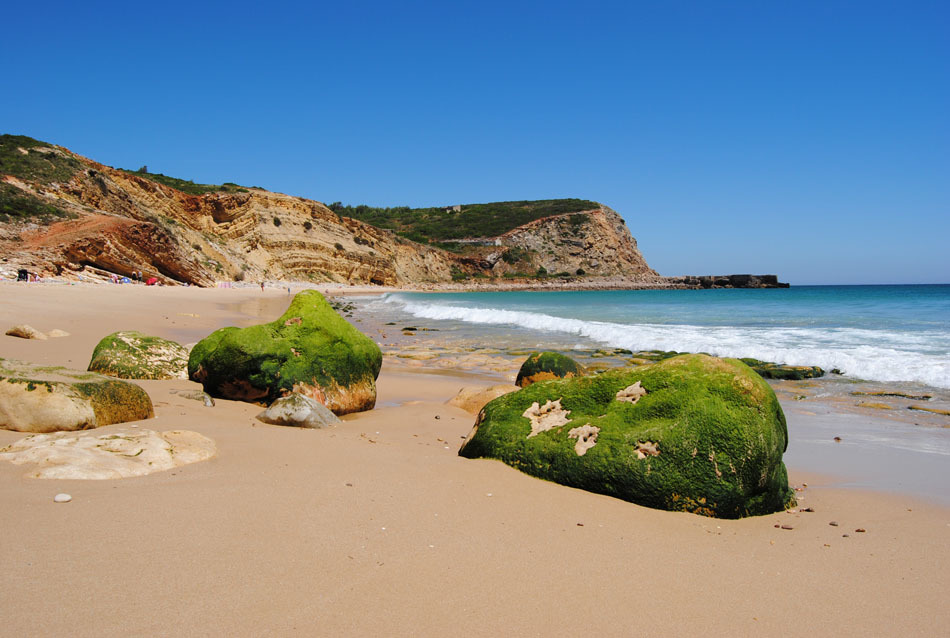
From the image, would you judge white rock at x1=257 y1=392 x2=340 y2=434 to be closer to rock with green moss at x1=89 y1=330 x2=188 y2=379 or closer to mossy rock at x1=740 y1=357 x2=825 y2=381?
rock with green moss at x1=89 y1=330 x2=188 y2=379

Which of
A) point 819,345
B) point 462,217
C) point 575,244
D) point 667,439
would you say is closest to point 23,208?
point 819,345

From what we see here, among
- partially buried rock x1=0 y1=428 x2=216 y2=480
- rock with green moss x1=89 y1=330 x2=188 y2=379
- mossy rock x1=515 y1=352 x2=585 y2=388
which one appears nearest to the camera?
partially buried rock x1=0 y1=428 x2=216 y2=480

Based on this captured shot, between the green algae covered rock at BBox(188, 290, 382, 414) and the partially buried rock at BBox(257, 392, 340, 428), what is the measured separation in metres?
0.71

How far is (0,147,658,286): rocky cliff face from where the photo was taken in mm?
27781

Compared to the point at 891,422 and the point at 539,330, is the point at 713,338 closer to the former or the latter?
the point at 539,330

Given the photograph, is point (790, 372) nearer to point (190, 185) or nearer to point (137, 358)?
point (137, 358)

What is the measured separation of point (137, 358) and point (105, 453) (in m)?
3.78

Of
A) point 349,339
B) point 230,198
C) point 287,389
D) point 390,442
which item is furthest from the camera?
point 230,198

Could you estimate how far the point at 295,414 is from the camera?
17.1ft

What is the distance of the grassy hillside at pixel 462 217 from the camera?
9662 centimetres

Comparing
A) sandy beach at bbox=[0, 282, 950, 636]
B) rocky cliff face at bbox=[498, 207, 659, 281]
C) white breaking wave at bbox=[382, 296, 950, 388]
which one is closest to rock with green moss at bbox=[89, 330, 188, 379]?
sandy beach at bbox=[0, 282, 950, 636]

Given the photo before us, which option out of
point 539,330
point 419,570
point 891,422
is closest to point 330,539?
point 419,570

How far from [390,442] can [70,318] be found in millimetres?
10447

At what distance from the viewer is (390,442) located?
196 inches
